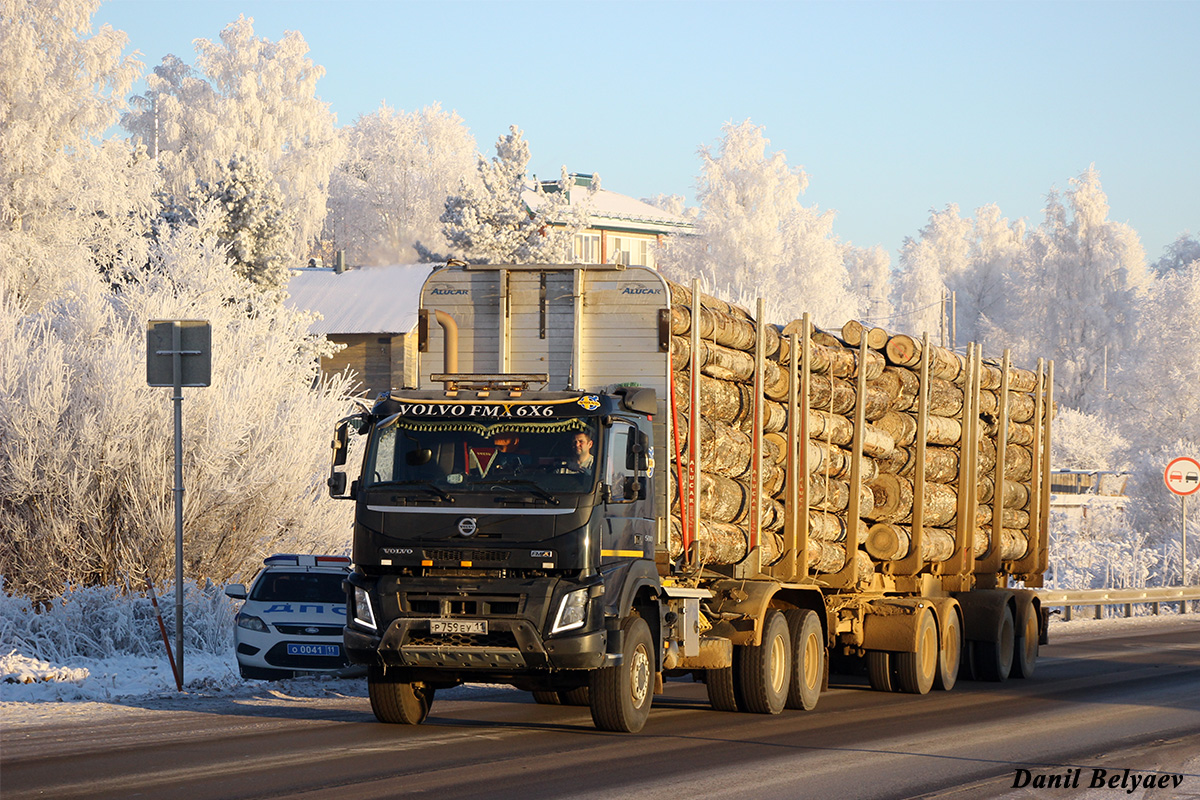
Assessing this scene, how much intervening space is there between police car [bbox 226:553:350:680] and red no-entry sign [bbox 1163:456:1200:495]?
2044 centimetres

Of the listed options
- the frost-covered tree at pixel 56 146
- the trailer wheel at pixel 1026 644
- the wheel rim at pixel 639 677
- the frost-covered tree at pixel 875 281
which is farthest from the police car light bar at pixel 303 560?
the frost-covered tree at pixel 875 281

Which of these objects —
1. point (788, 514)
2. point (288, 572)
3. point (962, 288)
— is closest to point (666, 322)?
point (788, 514)

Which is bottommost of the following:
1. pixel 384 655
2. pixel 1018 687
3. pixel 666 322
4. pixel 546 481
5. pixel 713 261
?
pixel 1018 687

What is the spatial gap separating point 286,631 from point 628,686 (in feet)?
17.1

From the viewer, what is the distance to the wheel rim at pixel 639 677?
12.1 metres

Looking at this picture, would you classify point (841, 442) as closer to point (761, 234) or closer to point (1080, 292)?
point (761, 234)

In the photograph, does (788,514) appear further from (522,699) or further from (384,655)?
(384,655)

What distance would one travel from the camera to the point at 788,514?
15000 mm

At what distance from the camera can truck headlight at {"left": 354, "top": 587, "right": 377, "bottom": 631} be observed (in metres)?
11.5

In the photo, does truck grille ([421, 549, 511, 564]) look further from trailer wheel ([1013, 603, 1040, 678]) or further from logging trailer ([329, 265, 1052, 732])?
trailer wheel ([1013, 603, 1040, 678])

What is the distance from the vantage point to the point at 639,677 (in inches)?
484

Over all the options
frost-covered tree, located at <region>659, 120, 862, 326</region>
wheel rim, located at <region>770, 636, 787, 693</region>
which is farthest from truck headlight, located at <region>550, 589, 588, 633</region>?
frost-covered tree, located at <region>659, 120, 862, 326</region>

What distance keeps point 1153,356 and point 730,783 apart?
6363 centimetres

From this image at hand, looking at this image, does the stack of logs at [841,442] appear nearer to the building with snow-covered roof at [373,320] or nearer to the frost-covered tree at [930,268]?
the building with snow-covered roof at [373,320]
